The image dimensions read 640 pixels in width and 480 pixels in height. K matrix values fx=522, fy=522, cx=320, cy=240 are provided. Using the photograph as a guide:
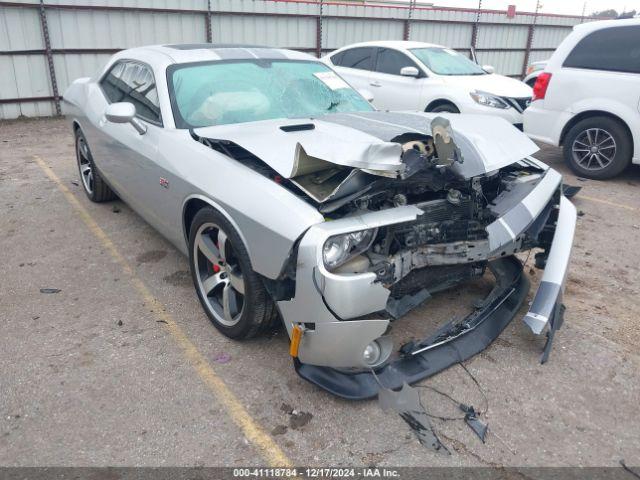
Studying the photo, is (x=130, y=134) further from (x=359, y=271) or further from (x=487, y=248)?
(x=487, y=248)

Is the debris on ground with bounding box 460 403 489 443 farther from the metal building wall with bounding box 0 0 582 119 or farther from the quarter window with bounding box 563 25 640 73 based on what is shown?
the metal building wall with bounding box 0 0 582 119

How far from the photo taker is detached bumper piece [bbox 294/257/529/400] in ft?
8.67

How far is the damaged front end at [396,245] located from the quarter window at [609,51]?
412 centimetres

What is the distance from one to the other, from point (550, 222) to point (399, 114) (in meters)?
1.32

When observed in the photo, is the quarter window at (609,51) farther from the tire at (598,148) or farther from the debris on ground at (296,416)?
the debris on ground at (296,416)

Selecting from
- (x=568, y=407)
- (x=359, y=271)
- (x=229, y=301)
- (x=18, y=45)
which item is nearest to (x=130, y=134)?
(x=229, y=301)

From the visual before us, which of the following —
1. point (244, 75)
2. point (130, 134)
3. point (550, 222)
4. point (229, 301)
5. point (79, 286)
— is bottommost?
point (79, 286)

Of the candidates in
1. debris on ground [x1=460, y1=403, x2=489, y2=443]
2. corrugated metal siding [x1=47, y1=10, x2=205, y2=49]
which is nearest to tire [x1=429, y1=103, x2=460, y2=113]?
debris on ground [x1=460, y1=403, x2=489, y2=443]

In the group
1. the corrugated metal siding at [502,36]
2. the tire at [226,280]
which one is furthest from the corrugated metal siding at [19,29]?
the corrugated metal siding at [502,36]

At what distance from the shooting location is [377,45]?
8.95 m

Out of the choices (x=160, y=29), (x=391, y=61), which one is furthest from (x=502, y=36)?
(x=160, y=29)

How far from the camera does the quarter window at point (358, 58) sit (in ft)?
29.6

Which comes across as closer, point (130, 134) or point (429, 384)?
point (429, 384)

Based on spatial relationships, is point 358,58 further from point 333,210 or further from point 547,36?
point 547,36
